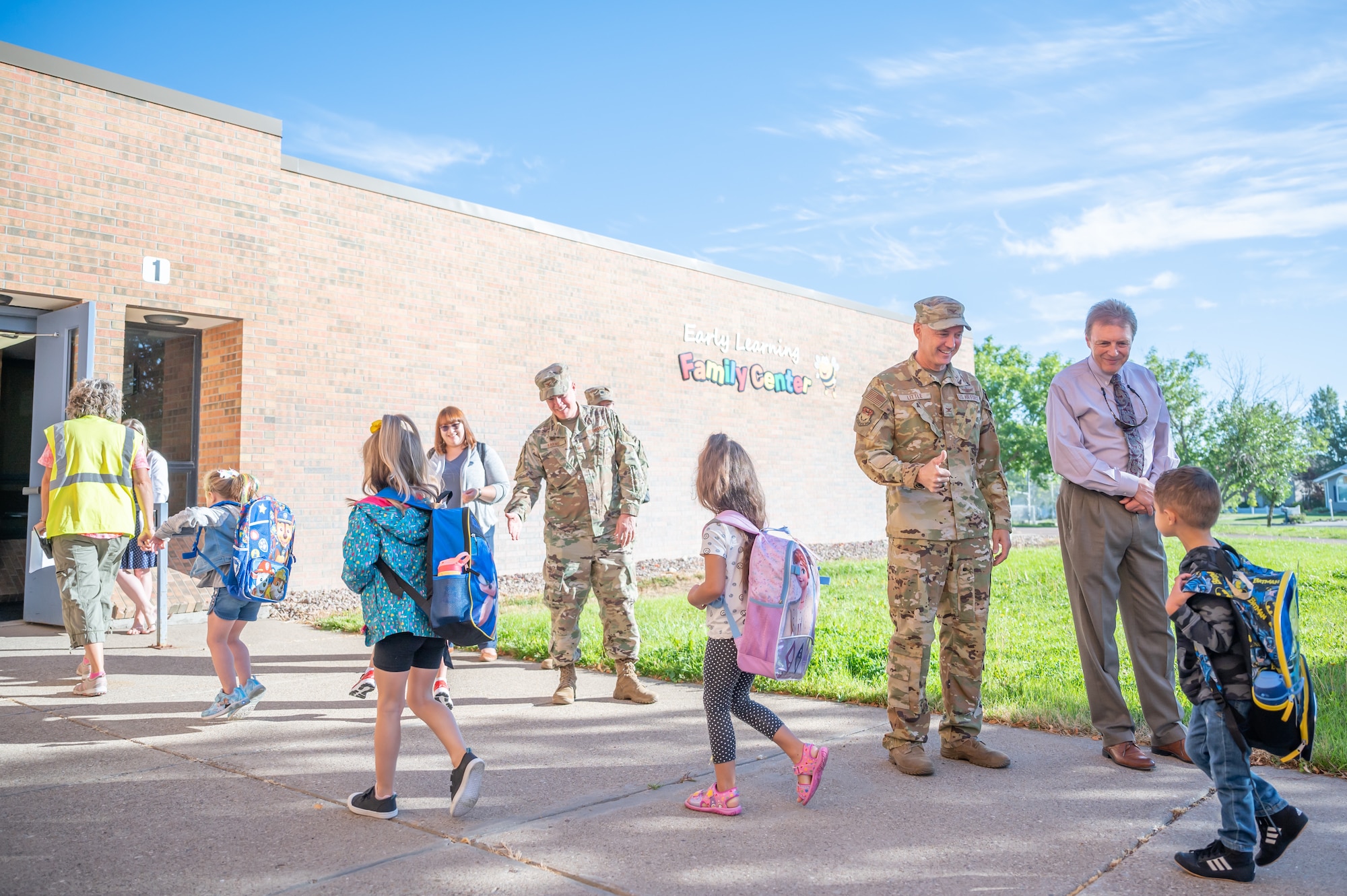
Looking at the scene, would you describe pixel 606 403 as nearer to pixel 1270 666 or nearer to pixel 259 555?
pixel 259 555

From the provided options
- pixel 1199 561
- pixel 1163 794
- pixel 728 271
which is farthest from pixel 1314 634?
pixel 728 271

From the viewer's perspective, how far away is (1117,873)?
9.82ft

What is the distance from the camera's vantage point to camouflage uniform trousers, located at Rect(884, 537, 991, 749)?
429cm

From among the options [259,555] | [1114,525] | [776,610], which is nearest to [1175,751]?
[1114,525]

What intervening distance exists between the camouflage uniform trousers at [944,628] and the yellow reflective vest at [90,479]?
5.08m

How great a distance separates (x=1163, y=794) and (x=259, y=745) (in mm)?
4286

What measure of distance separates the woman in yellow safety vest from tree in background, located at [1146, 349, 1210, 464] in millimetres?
42146

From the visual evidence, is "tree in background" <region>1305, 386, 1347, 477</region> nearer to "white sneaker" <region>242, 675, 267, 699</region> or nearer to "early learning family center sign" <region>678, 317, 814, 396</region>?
"early learning family center sign" <region>678, 317, 814, 396</region>

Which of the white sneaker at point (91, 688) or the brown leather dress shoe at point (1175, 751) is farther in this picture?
the white sneaker at point (91, 688)

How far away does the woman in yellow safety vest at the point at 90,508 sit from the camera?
5988mm

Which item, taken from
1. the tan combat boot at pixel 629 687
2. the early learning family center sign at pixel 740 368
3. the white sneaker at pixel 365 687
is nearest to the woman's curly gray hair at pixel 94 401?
the white sneaker at pixel 365 687

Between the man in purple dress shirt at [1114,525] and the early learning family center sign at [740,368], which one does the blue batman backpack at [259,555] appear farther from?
the early learning family center sign at [740,368]

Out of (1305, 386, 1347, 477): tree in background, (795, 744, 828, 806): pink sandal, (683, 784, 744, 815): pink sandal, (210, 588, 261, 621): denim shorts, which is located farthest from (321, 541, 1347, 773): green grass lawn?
(1305, 386, 1347, 477): tree in background

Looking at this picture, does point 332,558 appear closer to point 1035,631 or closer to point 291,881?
point 1035,631
